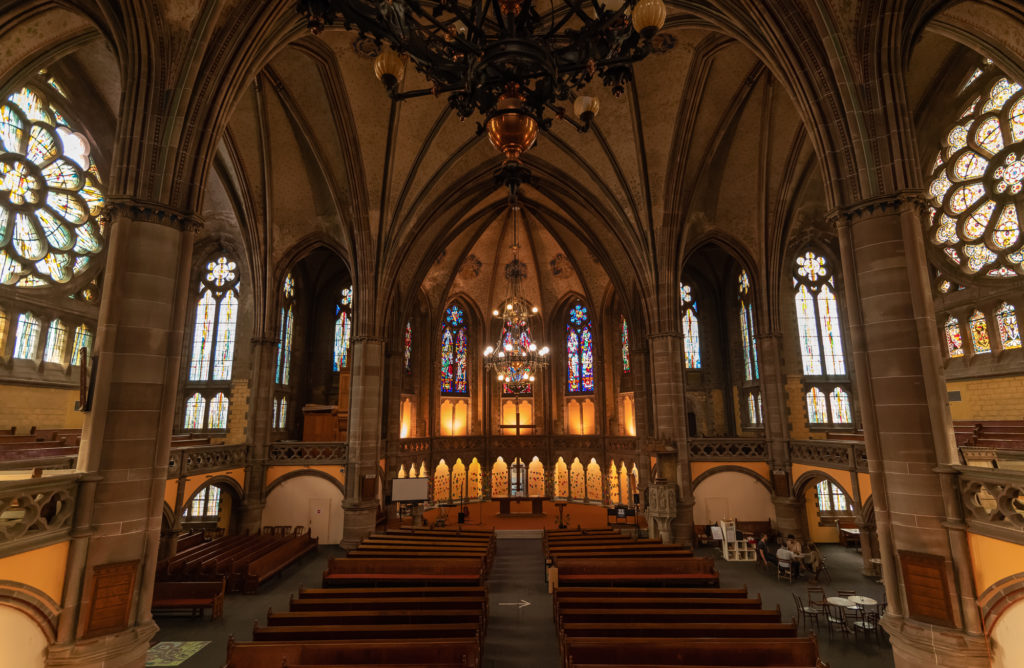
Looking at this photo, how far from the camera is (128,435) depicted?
22.9 ft

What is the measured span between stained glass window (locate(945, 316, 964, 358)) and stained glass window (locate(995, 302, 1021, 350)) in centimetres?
94

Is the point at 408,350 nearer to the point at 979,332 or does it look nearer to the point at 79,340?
the point at 79,340

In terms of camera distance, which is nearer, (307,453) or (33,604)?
(33,604)

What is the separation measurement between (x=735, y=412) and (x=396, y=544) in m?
15.9

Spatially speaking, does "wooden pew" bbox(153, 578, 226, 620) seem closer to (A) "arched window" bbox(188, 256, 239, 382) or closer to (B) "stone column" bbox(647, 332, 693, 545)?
(A) "arched window" bbox(188, 256, 239, 382)

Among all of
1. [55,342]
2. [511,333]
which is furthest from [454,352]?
[55,342]

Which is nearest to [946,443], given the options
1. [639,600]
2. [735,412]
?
[639,600]

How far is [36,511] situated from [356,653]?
4.17m

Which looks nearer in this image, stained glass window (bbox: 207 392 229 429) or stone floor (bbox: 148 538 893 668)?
stone floor (bbox: 148 538 893 668)

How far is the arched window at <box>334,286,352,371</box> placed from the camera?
23266mm

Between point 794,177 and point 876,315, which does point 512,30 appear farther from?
point 794,177

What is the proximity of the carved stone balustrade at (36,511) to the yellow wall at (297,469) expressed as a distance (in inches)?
466

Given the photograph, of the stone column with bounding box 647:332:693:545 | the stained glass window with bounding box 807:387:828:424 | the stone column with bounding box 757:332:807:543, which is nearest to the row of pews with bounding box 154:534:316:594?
the stone column with bounding box 647:332:693:545

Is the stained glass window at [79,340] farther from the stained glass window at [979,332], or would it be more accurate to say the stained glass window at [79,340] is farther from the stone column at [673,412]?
the stained glass window at [979,332]
